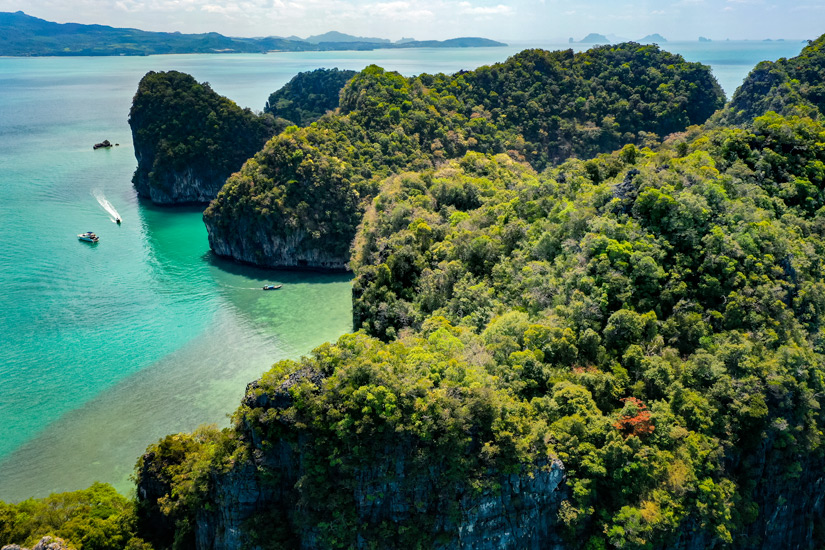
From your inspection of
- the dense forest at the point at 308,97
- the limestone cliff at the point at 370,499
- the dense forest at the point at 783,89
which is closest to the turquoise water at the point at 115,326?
the limestone cliff at the point at 370,499

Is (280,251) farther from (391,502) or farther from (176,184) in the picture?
(391,502)

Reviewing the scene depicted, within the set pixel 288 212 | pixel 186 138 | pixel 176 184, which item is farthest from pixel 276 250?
pixel 186 138

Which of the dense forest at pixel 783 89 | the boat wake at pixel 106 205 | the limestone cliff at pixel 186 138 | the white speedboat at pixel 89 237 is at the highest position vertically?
Result: the dense forest at pixel 783 89

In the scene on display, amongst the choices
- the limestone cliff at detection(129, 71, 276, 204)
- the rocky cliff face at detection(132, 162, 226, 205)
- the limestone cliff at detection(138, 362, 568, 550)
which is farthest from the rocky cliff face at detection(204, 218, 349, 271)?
the limestone cliff at detection(138, 362, 568, 550)

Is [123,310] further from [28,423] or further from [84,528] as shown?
[84,528]

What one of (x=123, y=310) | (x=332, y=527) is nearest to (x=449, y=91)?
(x=123, y=310)

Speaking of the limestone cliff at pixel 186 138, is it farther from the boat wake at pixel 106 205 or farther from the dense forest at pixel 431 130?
the dense forest at pixel 431 130
